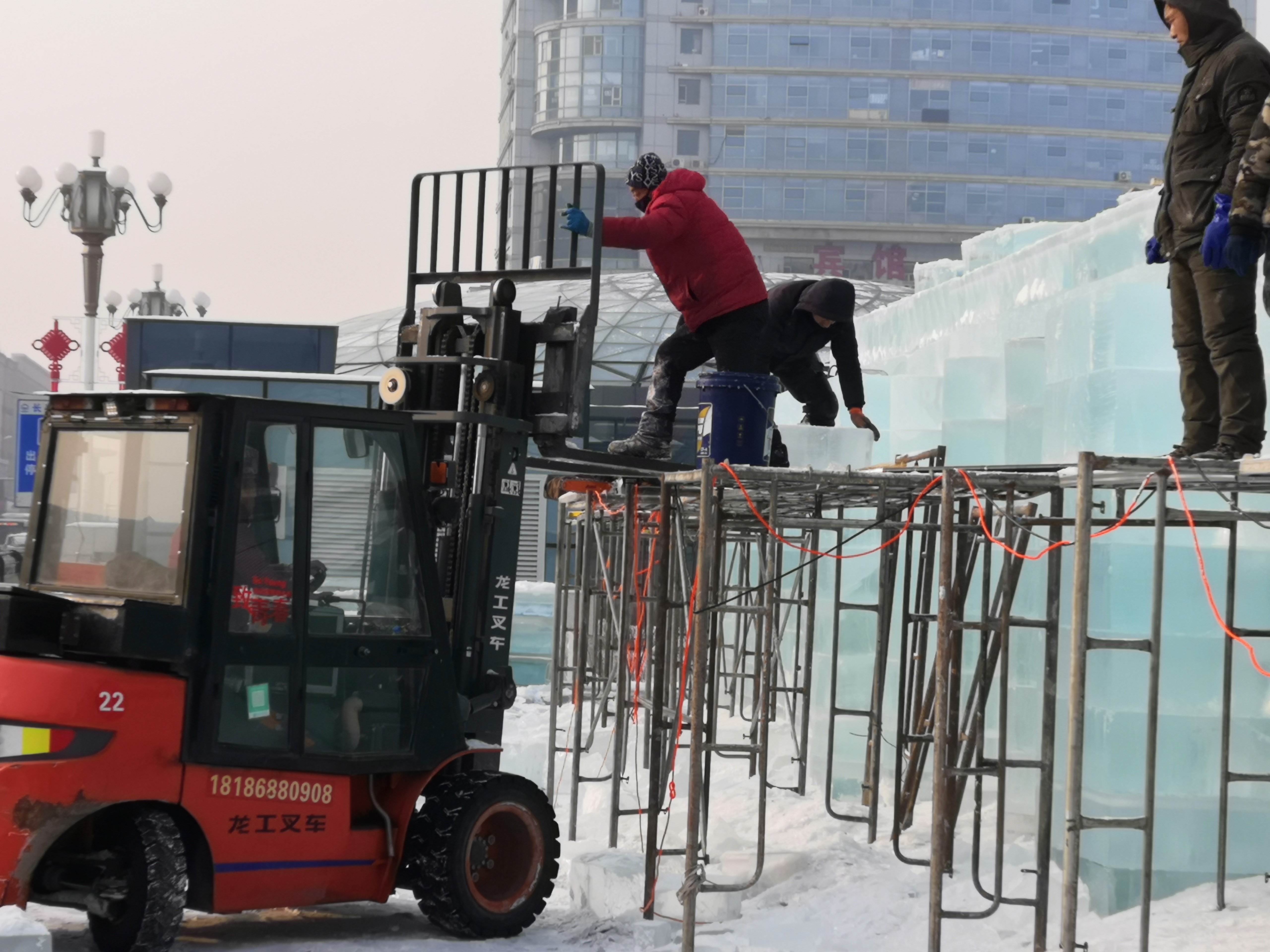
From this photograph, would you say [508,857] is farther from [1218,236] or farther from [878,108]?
[878,108]

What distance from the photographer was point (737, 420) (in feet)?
27.9

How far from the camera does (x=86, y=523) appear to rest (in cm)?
740

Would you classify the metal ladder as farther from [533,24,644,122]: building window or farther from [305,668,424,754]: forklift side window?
[533,24,644,122]: building window

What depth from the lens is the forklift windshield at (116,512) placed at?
7125 millimetres

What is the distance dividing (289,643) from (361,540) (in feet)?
1.97

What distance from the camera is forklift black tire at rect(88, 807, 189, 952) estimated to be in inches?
268

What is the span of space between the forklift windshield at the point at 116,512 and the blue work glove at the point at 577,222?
7.03 feet

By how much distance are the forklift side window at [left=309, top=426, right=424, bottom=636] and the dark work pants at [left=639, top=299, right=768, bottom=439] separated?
1.74 m

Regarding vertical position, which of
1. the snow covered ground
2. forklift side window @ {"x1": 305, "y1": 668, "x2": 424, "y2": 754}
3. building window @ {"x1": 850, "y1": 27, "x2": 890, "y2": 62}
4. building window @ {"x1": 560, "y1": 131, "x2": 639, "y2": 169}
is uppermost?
building window @ {"x1": 850, "y1": 27, "x2": 890, "y2": 62}

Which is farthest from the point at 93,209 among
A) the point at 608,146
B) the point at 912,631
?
the point at 608,146

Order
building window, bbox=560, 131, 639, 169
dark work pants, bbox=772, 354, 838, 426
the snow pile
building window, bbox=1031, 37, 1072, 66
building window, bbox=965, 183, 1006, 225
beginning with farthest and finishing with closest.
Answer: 1. building window, bbox=560, 131, 639, 169
2. building window, bbox=965, 183, 1006, 225
3. building window, bbox=1031, 37, 1072, 66
4. dark work pants, bbox=772, 354, 838, 426
5. the snow pile

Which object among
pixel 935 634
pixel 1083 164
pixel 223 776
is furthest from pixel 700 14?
pixel 223 776

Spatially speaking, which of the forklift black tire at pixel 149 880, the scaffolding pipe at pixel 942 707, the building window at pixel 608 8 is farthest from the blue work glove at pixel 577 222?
the building window at pixel 608 8

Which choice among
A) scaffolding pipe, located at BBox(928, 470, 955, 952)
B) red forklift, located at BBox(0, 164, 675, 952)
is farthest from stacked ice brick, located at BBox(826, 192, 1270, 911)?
red forklift, located at BBox(0, 164, 675, 952)
